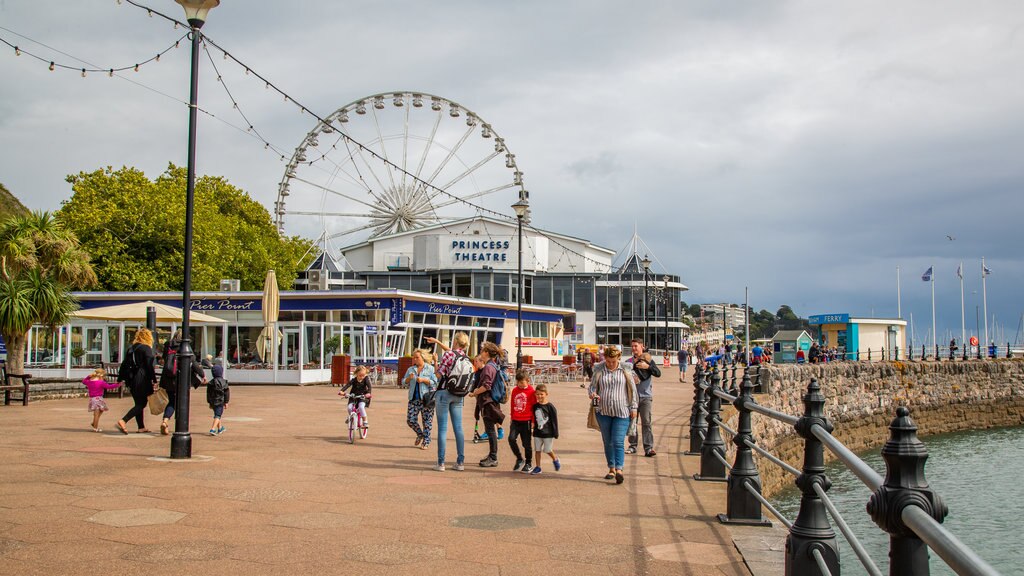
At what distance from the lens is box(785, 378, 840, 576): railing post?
14.7ft

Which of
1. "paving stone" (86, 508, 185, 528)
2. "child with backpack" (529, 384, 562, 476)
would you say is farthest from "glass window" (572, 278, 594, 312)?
"paving stone" (86, 508, 185, 528)

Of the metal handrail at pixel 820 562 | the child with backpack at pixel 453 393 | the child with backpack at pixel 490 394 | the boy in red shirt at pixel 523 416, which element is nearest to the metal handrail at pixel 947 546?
the metal handrail at pixel 820 562

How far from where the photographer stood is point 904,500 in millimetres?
2473

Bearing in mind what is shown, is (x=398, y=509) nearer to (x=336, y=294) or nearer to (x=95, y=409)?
(x=95, y=409)

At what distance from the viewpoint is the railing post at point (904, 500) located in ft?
7.86

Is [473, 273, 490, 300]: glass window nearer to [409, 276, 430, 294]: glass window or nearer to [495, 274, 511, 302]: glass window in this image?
[495, 274, 511, 302]: glass window

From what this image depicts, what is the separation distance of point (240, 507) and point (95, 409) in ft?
23.6

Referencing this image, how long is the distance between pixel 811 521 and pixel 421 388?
8.23 meters

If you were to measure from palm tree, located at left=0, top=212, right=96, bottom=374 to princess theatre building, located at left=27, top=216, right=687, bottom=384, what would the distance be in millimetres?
1740

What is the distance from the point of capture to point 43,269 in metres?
26.3

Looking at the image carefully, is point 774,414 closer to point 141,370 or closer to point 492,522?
point 492,522

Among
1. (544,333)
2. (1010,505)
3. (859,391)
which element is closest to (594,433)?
(1010,505)

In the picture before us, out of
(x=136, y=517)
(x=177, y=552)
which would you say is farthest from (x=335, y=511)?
(x=177, y=552)

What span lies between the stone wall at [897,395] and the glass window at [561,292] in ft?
81.3
